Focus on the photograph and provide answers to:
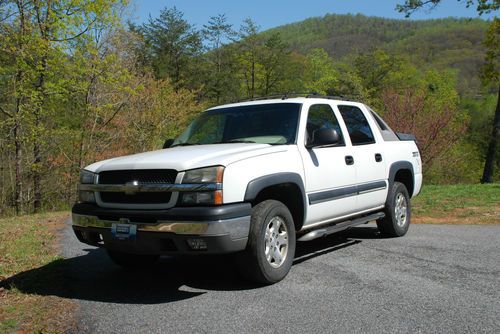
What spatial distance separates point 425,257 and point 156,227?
3.37m

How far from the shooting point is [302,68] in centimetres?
5650

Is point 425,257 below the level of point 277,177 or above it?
below

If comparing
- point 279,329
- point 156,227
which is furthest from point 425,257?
point 156,227

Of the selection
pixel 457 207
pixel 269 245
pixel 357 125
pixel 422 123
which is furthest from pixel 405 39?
pixel 269 245

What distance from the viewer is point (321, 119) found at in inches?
230

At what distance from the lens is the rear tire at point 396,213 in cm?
697

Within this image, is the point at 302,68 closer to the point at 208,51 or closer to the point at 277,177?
the point at 208,51

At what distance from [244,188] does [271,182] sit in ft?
1.23

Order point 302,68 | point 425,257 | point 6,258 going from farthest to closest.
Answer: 1. point 302,68
2. point 6,258
3. point 425,257

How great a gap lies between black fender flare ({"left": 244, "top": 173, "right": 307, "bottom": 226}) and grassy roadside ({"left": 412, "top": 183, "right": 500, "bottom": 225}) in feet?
16.4

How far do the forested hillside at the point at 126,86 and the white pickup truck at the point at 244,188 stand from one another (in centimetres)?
174

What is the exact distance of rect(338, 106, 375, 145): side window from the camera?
20.8 feet

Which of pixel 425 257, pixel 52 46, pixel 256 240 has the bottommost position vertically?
pixel 425 257

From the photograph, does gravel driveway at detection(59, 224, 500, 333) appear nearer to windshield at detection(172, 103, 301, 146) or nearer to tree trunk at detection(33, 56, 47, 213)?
windshield at detection(172, 103, 301, 146)
